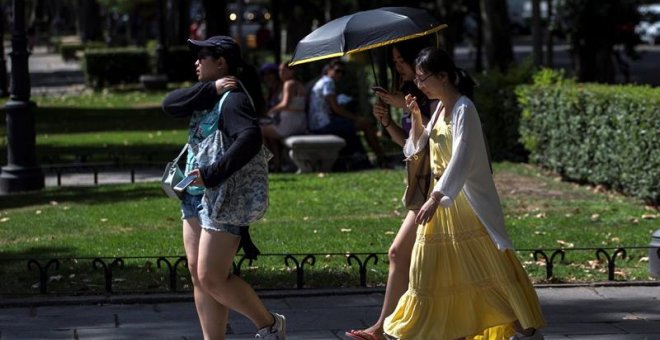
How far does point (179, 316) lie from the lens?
8.20 meters

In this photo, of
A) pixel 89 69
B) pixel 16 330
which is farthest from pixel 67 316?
pixel 89 69

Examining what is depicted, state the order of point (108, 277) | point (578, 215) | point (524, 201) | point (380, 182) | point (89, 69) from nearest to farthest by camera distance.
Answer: point (108, 277)
point (578, 215)
point (524, 201)
point (380, 182)
point (89, 69)

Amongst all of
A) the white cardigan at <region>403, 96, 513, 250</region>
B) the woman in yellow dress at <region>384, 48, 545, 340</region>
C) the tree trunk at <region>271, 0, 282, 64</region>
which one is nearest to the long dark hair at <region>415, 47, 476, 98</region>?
the woman in yellow dress at <region>384, 48, 545, 340</region>

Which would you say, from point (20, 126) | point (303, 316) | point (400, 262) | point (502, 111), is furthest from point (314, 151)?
point (400, 262)

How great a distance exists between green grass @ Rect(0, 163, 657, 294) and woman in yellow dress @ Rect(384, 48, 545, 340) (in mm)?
2400

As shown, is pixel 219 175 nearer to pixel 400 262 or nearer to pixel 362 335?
pixel 400 262

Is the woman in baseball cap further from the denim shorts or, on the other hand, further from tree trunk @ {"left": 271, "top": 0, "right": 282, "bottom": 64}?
tree trunk @ {"left": 271, "top": 0, "right": 282, "bottom": 64}

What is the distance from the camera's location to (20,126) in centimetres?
1455

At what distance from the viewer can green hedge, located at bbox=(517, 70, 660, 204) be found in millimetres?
12766

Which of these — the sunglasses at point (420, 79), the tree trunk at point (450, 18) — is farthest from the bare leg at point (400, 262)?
the tree trunk at point (450, 18)

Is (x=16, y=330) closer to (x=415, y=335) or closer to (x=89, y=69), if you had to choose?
(x=415, y=335)

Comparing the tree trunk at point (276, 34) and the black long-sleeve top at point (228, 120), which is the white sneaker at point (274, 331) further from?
the tree trunk at point (276, 34)

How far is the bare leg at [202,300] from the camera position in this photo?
6590 millimetres

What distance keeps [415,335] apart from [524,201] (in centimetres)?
659
